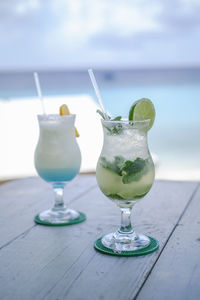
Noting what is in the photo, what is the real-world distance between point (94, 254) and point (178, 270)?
202 millimetres

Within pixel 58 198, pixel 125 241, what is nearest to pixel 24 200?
pixel 58 198

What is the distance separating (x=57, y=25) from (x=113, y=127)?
1031 inches

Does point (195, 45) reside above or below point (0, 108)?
above

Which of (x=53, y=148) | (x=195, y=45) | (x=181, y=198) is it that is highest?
(x=195, y=45)

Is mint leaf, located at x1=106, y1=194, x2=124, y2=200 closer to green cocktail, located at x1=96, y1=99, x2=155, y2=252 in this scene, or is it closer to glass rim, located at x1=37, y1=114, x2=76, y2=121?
green cocktail, located at x1=96, y1=99, x2=155, y2=252

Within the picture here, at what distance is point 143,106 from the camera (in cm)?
110

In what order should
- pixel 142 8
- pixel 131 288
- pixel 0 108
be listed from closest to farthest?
pixel 131 288 < pixel 0 108 < pixel 142 8

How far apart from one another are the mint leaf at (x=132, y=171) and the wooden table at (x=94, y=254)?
0.18m

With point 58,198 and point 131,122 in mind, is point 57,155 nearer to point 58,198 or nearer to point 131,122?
point 58,198

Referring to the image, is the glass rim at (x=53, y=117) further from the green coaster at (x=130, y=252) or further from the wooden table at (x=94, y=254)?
the green coaster at (x=130, y=252)

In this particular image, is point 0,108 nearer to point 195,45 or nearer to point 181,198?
point 181,198

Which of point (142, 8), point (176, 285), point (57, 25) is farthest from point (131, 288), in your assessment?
point (57, 25)

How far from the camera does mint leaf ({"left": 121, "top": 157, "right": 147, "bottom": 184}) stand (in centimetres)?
106

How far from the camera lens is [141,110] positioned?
110 cm
